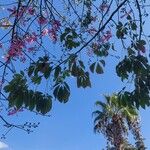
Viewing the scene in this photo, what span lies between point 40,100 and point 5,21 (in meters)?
2.82

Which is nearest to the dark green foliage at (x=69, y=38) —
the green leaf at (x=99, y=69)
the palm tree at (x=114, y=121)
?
the green leaf at (x=99, y=69)

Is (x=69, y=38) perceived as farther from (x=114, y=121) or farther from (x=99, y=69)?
(x=114, y=121)

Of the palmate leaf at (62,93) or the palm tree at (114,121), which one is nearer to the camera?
the palmate leaf at (62,93)

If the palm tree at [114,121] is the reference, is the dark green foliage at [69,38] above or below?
below

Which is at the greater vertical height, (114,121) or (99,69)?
(114,121)

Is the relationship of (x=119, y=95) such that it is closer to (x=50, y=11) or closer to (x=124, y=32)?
(x=124, y=32)

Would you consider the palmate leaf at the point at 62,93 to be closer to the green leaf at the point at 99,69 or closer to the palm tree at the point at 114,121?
the green leaf at the point at 99,69

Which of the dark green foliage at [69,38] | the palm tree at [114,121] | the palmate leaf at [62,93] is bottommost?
the palmate leaf at [62,93]

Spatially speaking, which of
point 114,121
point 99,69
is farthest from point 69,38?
point 114,121

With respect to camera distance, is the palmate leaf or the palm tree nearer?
the palmate leaf

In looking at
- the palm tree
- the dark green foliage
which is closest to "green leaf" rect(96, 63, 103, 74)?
the dark green foliage

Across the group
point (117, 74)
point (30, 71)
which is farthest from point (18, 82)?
point (117, 74)

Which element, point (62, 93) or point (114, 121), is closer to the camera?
point (62, 93)

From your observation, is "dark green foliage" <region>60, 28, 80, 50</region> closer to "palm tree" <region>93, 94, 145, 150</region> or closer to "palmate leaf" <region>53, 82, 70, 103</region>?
"palmate leaf" <region>53, 82, 70, 103</region>
